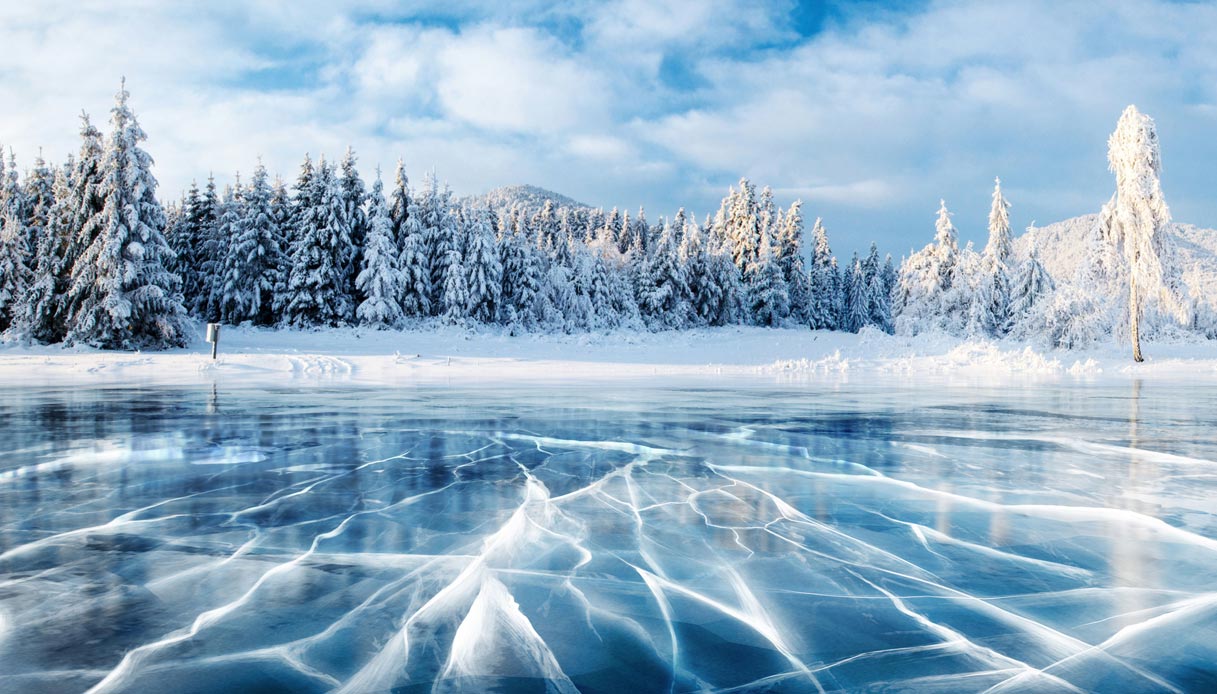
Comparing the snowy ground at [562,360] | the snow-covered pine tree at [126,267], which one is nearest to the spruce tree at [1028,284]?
the snowy ground at [562,360]

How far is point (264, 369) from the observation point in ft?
66.9

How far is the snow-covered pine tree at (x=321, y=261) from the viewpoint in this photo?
3916 centimetres

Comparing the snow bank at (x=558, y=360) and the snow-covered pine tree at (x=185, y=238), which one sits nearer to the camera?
the snow bank at (x=558, y=360)

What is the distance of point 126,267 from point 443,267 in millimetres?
19160

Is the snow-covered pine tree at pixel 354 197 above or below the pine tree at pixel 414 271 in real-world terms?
above

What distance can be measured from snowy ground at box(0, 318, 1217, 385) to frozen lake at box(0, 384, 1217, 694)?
11.6m

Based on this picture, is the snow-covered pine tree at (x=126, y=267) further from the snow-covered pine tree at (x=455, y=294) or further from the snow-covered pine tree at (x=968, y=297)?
the snow-covered pine tree at (x=968, y=297)

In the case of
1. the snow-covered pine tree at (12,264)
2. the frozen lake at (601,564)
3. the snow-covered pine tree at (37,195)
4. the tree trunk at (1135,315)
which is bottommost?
the frozen lake at (601,564)

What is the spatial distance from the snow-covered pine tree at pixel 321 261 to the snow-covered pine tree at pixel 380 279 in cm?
118

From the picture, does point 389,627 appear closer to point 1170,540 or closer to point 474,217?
point 1170,540

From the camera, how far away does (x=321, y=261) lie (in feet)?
132

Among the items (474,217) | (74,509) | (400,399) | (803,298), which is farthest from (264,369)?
(803,298)

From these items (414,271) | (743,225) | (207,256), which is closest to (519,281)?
(414,271)

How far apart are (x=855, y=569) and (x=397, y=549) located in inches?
93.6
